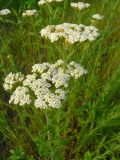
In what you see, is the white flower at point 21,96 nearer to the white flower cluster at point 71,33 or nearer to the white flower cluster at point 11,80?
the white flower cluster at point 11,80

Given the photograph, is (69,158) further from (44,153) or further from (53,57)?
(53,57)

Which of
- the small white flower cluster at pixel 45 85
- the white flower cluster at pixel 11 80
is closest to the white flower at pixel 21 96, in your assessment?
the small white flower cluster at pixel 45 85

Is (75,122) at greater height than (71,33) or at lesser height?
lesser

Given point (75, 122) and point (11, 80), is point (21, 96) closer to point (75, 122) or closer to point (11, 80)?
point (11, 80)

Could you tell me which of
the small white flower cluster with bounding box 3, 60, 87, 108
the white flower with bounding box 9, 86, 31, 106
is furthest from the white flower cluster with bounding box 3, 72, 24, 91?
the white flower with bounding box 9, 86, 31, 106

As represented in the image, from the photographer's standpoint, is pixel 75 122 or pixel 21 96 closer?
pixel 21 96

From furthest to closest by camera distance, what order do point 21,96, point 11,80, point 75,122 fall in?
point 75,122 → point 11,80 → point 21,96

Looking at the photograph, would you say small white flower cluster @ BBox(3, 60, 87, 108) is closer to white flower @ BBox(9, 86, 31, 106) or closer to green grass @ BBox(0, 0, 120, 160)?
white flower @ BBox(9, 86, 31, 106)

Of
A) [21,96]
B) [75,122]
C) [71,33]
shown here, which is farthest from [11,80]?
[75,122]
